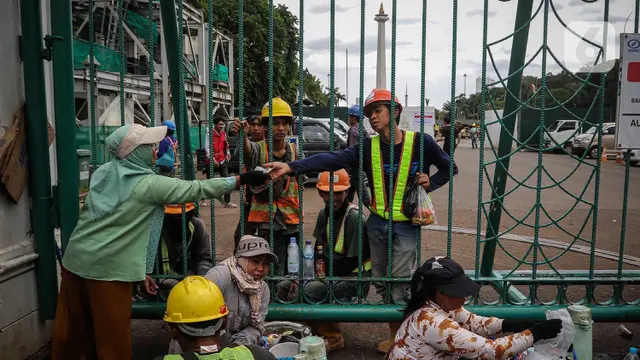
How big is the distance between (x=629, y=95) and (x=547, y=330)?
1989 mm

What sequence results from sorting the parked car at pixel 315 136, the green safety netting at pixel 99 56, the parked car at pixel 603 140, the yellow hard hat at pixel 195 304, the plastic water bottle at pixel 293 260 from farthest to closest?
1. the parked car at pixel 315 136
2. the green safety netting at pixel 99 56
3. the parked car at pixel 603 140
4. the plastic water bottle at pixel 293 260
5. the yellow hard hat at pixel 195 304

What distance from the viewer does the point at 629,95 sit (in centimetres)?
374

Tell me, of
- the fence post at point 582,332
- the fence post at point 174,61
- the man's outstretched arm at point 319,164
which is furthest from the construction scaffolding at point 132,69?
the fence post at point 582,332

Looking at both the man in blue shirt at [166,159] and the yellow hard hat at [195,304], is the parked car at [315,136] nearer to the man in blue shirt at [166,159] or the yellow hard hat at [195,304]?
the man in blue shirt at [166,159]

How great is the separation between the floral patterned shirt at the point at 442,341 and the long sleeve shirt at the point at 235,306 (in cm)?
87

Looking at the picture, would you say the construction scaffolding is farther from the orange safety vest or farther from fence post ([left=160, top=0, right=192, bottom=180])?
fence post ([left=160, top=0, right=192, bottom=180])

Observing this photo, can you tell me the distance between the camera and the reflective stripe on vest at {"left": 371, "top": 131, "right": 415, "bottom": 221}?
12.0ft

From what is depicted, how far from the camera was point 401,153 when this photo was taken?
3.67 m

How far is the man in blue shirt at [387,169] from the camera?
363 centimetres

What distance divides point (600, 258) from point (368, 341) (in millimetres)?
4019

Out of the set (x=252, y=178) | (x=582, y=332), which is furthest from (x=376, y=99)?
(x=582, y=332)

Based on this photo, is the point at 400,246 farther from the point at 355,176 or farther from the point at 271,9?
the point at 271,9

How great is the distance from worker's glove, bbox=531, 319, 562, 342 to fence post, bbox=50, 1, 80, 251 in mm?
2856

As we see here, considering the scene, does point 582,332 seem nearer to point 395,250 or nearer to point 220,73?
point 395,250
